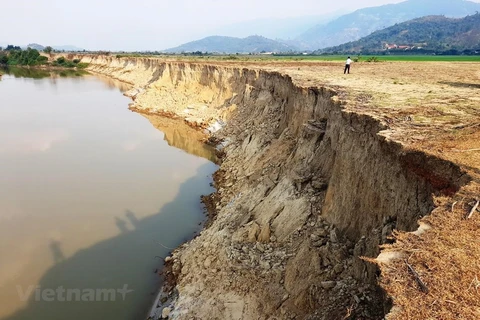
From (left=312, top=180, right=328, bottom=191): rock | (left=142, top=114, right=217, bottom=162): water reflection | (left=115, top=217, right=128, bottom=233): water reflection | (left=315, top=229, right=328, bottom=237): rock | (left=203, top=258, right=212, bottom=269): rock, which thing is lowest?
(left=115, top=217, right=128, bottom=233): water reflection

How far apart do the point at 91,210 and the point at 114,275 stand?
6.07 m

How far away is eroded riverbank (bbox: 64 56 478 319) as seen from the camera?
6.90m

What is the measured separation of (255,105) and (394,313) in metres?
25.1

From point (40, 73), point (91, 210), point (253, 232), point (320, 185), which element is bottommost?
point (91, 210)

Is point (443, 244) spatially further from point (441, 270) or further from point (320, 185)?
point (320, 185)

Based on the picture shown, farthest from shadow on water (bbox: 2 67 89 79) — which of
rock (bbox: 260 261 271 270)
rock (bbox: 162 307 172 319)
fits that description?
rock (bbox: 260 261 271 270)

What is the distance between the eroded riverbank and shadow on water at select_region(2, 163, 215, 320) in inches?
57.6

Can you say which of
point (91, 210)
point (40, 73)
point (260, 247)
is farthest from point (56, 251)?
point (40, 73)

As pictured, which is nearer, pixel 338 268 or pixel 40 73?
pixel 338 268

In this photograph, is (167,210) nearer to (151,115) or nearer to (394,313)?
(394,313)

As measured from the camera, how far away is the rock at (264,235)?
38.3ft

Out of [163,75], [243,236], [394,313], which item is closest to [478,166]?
[394,313]

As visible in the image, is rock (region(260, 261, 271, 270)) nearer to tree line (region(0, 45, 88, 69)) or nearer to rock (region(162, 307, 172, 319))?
rock (region(162, 307, 172, 319))

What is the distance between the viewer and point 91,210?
18547 millimetres
